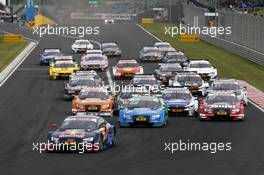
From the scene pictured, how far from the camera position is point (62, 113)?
1692 inches

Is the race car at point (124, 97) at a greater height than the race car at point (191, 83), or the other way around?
the race car at point (124, 97)

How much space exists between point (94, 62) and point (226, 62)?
14657 millimetres

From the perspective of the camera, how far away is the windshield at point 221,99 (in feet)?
132

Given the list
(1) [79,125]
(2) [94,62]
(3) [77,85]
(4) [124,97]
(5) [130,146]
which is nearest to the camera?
(1) [79,125]

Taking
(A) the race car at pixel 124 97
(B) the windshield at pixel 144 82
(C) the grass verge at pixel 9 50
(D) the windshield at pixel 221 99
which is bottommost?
(C) the grass verge at pixel 9 50

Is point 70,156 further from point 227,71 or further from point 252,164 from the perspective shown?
point 227,71

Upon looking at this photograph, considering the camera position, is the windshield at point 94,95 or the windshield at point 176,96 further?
the windshield at point 176,96

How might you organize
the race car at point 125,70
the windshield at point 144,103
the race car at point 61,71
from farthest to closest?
the race car at point 125,70
the race car at point 61,71
the windshield at point 144,103

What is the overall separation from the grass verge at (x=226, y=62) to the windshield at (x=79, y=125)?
2744 cm

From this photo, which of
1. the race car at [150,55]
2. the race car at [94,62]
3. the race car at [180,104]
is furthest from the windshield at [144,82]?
the race car at [150,55]

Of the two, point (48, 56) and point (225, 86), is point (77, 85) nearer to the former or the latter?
point (225, 86)

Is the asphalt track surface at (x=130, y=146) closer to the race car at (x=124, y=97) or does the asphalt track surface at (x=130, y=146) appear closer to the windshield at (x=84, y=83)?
the windshield at (x=84, y=83)

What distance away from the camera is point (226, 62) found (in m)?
81.7

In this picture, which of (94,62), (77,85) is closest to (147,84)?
(77,85)
